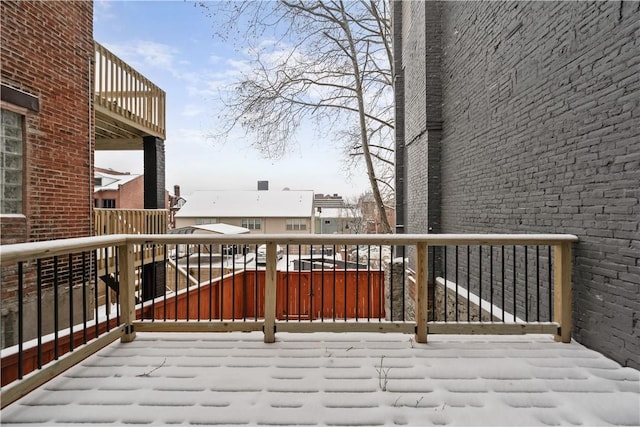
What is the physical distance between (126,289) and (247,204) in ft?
75.9

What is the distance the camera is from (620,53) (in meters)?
2.36

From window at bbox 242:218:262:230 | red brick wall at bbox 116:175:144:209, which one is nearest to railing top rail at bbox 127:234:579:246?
red brick wall at bbox 116:175:144:209

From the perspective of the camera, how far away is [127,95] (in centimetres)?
627

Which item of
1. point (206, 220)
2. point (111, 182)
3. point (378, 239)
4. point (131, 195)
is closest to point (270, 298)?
point (378, 239)

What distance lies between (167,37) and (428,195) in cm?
687

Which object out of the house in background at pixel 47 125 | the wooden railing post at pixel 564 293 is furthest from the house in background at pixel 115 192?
the wooden railing post at pixel 564 293

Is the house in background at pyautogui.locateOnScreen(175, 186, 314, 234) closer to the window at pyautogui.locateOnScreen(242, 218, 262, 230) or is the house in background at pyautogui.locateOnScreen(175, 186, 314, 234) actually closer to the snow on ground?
the window at pyautogui.locateOnScreen(242, 218, 262, 230)

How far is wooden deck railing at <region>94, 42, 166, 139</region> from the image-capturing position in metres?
5.53

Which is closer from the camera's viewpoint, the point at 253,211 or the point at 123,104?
the point at 123,104

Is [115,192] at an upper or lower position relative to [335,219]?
upper

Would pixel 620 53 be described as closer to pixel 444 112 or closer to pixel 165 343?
pixel 444 112

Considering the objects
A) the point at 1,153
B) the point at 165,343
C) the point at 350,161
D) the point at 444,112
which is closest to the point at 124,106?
the point at 1,153

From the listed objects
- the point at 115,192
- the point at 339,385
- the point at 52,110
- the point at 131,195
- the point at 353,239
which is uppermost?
the point at 52,110

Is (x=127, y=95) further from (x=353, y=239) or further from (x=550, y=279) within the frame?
(x=550, y=279)
